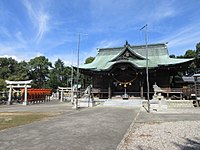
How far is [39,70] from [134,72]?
166 ft

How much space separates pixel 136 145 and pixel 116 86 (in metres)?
23.7

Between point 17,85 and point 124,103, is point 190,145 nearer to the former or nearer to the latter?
point 124,103

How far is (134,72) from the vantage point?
86.9 feet

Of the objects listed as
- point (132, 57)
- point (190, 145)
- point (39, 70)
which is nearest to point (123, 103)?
point (132, 57)

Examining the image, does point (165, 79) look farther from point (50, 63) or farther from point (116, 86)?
point (50, 63)

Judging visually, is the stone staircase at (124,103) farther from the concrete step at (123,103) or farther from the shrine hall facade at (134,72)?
the shrine hall facade at (134,72)

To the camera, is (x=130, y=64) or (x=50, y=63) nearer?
(x=130, y=64)

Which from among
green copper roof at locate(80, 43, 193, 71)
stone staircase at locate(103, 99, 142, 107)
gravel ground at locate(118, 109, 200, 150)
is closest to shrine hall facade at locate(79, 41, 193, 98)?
green copper roof at locate(80, 43, 193, 71)

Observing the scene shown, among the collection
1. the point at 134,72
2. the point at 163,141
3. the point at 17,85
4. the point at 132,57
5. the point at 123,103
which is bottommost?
the point at 123,103

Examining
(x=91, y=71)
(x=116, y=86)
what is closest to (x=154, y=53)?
A: (x=116, y=86)

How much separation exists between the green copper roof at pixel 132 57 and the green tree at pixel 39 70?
3776 centimetres

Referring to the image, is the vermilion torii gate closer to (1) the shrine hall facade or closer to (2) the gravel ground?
(1) the shrine hall facade

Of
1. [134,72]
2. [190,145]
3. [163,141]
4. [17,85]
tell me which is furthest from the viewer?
[17,85]

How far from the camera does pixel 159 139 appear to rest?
6473 millimetres
